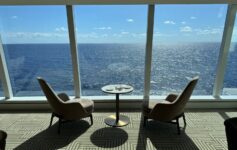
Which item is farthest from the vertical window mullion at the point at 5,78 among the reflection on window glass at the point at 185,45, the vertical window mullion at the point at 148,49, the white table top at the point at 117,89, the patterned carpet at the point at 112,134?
the reflection on window glass at the point at 185,45

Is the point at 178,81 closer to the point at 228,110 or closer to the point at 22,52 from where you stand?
the point at 228,110

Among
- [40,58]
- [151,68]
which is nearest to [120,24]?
[151,68]

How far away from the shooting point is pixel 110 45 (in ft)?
12.0

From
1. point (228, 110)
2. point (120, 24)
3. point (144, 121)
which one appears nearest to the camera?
point (144, 121)

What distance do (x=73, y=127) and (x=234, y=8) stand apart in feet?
12.2

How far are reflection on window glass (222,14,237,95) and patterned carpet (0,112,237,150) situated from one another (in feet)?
2.15

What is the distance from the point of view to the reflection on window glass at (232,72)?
12.1 ft

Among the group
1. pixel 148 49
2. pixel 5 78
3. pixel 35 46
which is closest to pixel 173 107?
pixel 148 49

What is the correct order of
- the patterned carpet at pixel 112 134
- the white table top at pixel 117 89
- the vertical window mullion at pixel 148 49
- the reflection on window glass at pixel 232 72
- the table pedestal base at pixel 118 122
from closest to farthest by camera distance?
the patterned carpet at pixel 112 134 → the white table top at pixel 117 89 → the table pedestal base at pixel 118 122 → the vertical window mullion at pixel 148 49 → the reflection on window glass at pixel 232 72

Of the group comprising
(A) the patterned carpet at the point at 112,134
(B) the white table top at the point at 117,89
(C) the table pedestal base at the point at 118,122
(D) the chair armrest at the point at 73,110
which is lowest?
(A) the patterned carpet at the point at 112,134

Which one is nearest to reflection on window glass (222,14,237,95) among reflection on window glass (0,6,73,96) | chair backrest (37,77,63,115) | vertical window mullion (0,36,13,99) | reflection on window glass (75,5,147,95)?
reflection on window glass (75,5,147,95)

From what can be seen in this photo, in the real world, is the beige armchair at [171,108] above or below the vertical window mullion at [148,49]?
below

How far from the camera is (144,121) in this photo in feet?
10.5

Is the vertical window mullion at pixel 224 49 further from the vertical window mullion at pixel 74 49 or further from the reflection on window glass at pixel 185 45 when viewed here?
the vertical window mullion at pixel 74 49
